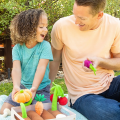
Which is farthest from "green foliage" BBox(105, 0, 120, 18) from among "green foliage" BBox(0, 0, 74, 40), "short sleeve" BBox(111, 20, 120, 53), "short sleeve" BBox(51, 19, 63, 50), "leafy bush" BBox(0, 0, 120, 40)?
"short sleeve" BBox(51, 19, 63, 50)

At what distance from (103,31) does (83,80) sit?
55cm

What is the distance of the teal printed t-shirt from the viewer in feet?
6.70

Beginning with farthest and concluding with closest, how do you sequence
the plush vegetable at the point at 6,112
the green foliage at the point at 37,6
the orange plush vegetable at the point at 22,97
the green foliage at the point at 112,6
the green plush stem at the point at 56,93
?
the green foliage at the point at 112,6, the green foliage at the point at 37,6, the plush vegetable at the point at 6,112, the green plush stem at the point at 56,93, the orange plush vegetable at the point at 22,97

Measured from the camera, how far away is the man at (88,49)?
1.89 m

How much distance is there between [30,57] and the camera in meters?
2.06

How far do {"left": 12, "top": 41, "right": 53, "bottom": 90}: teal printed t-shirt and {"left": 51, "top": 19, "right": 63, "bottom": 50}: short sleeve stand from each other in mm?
107

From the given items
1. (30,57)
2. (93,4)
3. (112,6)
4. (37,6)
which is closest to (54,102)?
(30,57)

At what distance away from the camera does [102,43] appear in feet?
6.54

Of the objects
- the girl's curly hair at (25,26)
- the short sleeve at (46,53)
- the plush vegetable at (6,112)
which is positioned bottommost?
the plush vegetable at (6,112)

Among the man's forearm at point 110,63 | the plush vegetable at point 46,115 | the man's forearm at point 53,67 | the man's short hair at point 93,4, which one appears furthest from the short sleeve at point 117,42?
the plush vegetable at point 46,115

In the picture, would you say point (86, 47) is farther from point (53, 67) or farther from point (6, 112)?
point (6, 112)

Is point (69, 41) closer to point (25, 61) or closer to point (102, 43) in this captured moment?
point (102, 43)

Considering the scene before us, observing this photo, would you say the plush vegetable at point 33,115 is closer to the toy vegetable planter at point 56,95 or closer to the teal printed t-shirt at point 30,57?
the toy vegetable planter at point 56,95

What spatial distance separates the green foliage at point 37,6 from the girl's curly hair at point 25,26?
7.57 ft
